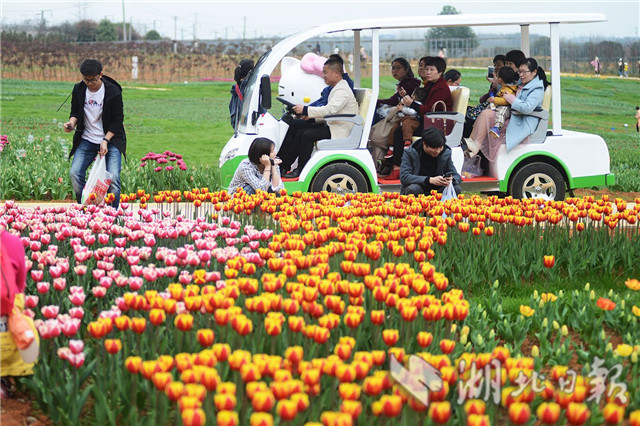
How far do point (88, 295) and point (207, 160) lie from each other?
13069 millimetres

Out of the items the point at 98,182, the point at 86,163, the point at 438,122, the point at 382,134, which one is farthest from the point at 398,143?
the point at 98,182

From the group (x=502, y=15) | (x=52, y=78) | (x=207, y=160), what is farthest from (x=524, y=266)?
(x=52, y=78)

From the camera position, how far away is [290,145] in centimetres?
1063

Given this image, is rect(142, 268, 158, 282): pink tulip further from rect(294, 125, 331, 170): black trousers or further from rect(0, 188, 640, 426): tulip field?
rect(294, 125, 331, 170): black trousers

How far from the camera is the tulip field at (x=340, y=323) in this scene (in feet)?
11.9

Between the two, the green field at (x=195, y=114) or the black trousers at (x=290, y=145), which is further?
the green field at (x=195, y=114)

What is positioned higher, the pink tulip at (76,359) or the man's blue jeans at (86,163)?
the man's blue jeans at (86,163)

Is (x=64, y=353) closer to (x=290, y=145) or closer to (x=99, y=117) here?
(x=99, y=117)

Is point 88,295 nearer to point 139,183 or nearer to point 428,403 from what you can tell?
point 428,403

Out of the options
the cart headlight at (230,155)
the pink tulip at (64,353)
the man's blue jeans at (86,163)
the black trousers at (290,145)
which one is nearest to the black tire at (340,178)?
the black trousers at (290,145)

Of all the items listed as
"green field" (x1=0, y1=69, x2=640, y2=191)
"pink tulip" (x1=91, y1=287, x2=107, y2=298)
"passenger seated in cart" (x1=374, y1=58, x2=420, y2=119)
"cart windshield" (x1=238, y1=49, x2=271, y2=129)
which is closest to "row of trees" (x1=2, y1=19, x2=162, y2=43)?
"green field" (x1=0, y1=69, x2=640, y2=191)

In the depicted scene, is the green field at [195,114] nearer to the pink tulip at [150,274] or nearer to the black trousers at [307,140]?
the black trousers at [307,140]

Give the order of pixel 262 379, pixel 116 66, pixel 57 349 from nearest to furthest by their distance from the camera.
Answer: pixel 262 379 → pixel 57 349 → pixel 116 66

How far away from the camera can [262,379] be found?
4.09 metres
